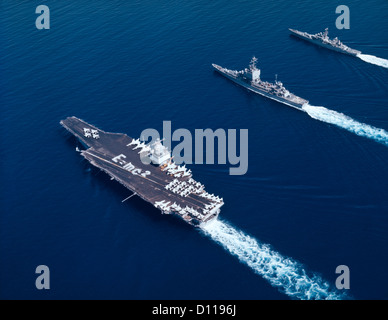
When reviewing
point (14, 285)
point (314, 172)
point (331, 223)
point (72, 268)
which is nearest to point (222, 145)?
point (314, 172)

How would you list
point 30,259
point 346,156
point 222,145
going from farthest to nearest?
point 222,145 → point 346,156 → point 30,259

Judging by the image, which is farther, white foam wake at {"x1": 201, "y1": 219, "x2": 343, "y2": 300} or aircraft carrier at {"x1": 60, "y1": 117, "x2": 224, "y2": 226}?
aircraft carrier at {"x1": 60, "y1": 117, "x2": 224, "y2": 226}

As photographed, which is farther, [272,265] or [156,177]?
[156,177]

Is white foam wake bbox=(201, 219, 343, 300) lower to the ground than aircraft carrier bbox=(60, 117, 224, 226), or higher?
lower

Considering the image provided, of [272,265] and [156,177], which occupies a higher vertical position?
[156,177]

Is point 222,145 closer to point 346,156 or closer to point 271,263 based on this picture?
point 346,156

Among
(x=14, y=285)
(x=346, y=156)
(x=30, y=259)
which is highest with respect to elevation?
(x=346, y=156)
